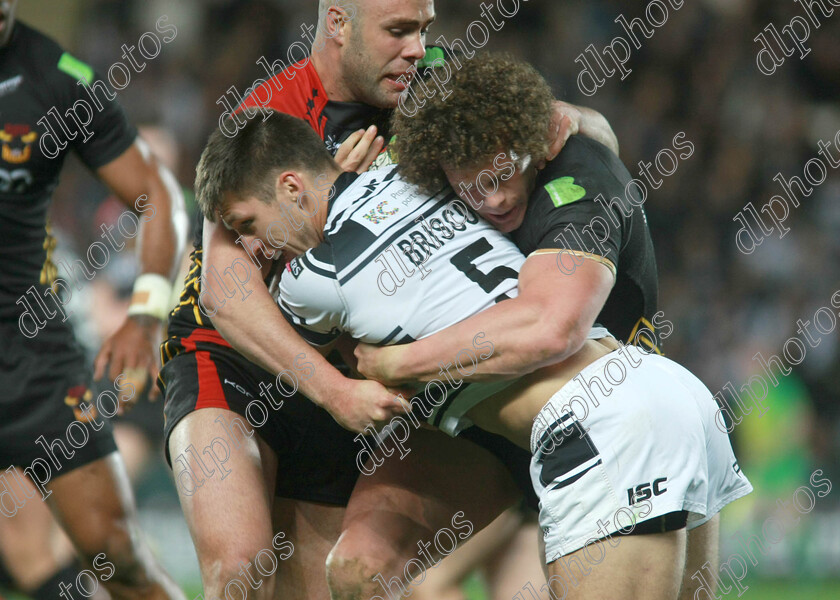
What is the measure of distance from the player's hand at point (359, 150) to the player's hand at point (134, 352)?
42.5 inches

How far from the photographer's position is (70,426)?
356 centimetres

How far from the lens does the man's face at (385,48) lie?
10.7 ft

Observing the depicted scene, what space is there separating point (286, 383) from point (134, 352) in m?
0.79

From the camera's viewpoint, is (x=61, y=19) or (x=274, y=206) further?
(x=61, y=19)

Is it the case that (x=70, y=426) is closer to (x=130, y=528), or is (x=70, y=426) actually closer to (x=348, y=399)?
(x=130, y=528)

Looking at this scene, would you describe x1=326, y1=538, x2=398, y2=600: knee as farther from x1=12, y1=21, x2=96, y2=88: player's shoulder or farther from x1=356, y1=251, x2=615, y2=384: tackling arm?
x1=12, y1=21, x2=96, y2=88: player's shoulder

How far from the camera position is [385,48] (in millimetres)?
3277

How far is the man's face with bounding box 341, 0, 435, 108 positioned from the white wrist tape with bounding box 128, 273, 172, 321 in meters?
1.08

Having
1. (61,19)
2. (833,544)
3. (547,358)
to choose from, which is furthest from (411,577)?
(61,19)

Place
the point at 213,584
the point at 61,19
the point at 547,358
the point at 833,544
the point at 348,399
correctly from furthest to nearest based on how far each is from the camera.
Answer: the point at 61,19 < the point at 833,544 < the point at 213,584 < the point at 348,399 < the point at 547,358

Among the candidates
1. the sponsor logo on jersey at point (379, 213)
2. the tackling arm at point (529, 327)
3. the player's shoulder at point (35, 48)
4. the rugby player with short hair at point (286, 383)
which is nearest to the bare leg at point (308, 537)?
the rugby player with short hair at point (286, 383)

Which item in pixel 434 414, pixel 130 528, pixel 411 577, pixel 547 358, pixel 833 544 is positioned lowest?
pixel 833 544

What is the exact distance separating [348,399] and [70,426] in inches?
57.5

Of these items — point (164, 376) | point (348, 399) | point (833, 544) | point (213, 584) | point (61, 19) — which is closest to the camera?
point (348, 399)
